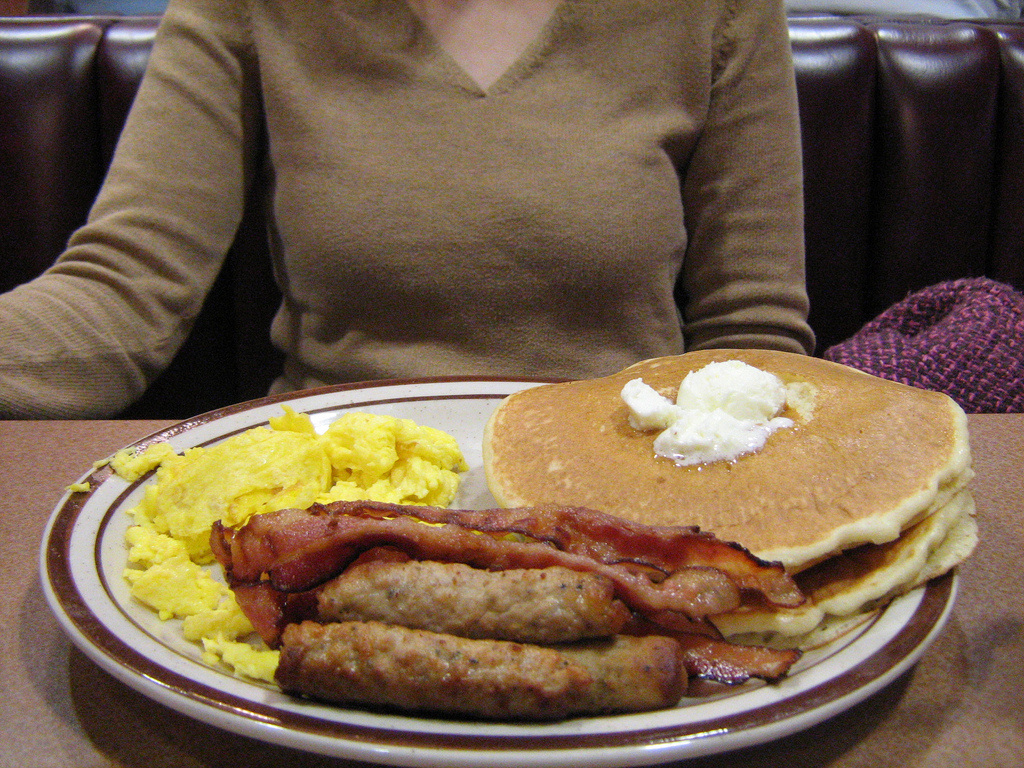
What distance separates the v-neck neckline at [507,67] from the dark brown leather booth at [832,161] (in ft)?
2.77

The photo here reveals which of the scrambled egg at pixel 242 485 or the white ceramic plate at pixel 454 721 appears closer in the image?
the white ceramic plate at pixel 454 721

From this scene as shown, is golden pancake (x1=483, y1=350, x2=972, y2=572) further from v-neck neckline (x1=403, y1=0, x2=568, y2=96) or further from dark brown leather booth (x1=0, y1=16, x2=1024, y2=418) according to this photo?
dark brown leather booth (x1=0, y1=16, x2=1024, y2=418)

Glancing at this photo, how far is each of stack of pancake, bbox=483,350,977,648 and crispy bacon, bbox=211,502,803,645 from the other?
6cm

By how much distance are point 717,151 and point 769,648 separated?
1.25 metres

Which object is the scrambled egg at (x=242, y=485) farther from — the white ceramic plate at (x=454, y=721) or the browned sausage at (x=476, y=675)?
the browned sausage at (x=476, y=675)

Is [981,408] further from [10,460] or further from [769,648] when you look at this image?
[10,460]

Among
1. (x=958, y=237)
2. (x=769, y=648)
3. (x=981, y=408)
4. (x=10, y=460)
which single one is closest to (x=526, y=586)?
(x=769, y=648)

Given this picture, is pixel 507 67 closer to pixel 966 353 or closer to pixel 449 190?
pixel 449 190

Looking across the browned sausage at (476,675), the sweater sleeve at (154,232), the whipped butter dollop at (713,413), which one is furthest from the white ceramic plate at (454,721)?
the sweater sleeve at (154,232)

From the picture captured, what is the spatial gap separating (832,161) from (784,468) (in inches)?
66.4

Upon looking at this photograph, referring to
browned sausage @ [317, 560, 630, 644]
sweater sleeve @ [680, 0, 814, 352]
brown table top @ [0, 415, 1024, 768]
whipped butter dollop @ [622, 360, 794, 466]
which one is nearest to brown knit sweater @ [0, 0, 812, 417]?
sweater sleeve @ [680, 0, 814, 352]

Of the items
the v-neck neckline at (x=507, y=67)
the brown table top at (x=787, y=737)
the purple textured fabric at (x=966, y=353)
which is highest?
the v-neck neckline at (x=507, y=67)

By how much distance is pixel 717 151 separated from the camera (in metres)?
1.74

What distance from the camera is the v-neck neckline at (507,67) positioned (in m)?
1.64
